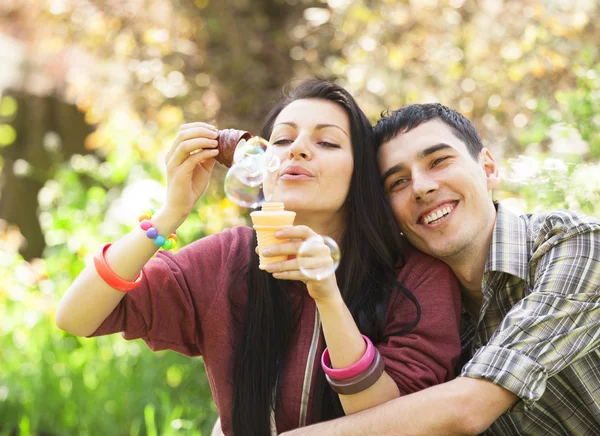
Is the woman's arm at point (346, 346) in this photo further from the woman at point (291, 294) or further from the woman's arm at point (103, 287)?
the woman's arm at point (103, 287)

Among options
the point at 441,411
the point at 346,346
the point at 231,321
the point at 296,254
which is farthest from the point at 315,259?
the point at 231,321

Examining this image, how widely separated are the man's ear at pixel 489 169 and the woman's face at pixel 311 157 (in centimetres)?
53

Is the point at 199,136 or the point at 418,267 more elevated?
the point at 199,136

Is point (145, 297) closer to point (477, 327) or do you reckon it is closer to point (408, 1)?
point (477, 327)

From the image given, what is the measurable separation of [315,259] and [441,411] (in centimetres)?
58

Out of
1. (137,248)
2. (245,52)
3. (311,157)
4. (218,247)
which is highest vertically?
(245,52)

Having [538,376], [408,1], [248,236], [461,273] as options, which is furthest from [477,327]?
[408,1]

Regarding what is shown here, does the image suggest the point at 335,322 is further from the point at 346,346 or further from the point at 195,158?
the point at 195,158

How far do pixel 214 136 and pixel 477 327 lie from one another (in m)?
1.09

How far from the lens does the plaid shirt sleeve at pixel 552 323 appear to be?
6.65ft

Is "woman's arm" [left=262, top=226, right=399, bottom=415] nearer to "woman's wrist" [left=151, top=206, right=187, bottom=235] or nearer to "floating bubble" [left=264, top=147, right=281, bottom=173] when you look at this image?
"floating bubble" [left=264, top=147, right=281, bottom=173]

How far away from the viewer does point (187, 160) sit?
2258 millimetres

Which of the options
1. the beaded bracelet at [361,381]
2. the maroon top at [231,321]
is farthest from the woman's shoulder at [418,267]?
the beaded bracelet at [361,381]

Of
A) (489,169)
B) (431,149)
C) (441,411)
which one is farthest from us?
→ (489,169)
